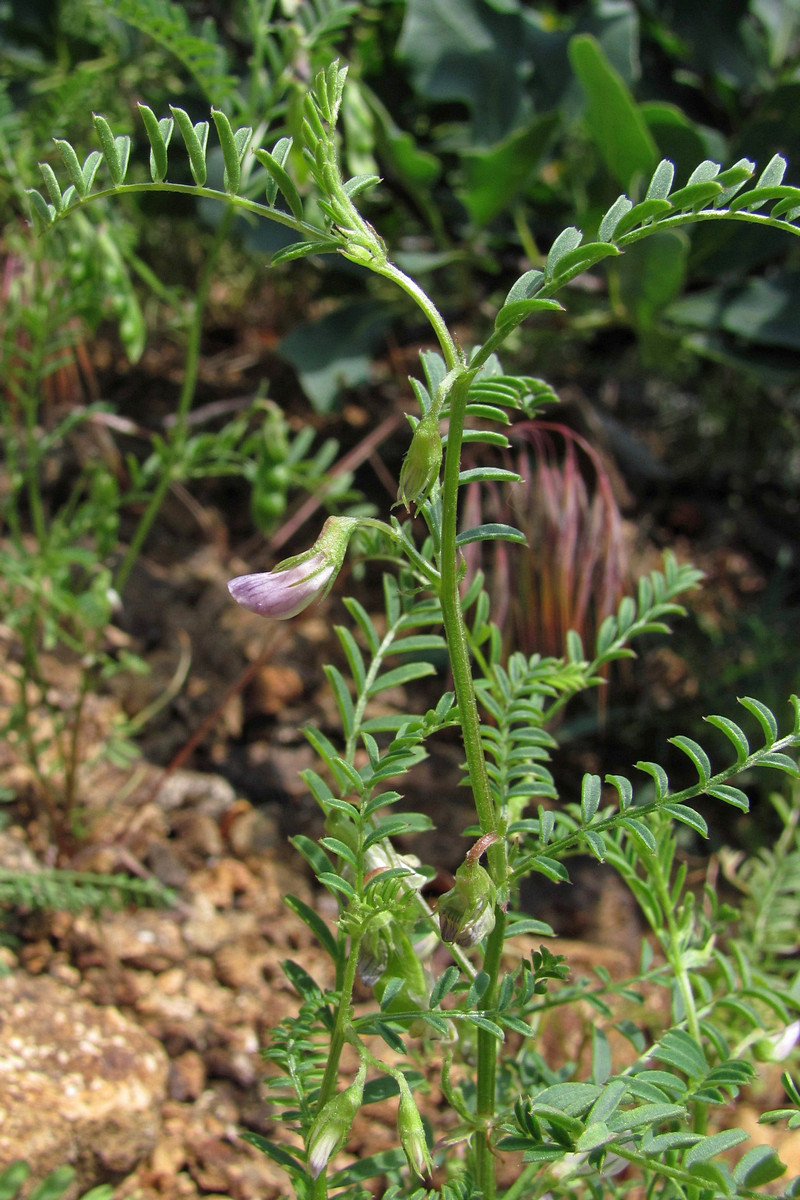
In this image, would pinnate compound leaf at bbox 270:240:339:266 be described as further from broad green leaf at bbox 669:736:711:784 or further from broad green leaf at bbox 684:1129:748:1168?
broad green leaf at bbox 684:1129:748:1168

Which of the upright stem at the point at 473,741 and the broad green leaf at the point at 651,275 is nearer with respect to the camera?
the upright stem at the point at 473,741

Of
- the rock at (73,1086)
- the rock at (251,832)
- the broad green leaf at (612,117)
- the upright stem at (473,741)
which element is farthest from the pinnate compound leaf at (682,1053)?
the broad green leaf at (612,117)

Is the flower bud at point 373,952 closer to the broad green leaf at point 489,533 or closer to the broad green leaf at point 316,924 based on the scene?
the broad green leaf at point 316,924

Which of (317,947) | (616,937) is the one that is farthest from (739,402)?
(317,947)

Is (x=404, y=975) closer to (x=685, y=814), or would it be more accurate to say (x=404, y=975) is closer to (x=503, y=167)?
(x=685, y=814)

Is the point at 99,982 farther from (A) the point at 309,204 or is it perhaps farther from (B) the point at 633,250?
(B) the point at 633,250

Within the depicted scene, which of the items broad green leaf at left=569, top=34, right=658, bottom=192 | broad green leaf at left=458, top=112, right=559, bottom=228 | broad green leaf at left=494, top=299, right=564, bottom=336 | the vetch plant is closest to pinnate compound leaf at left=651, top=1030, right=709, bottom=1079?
the vetch plant
